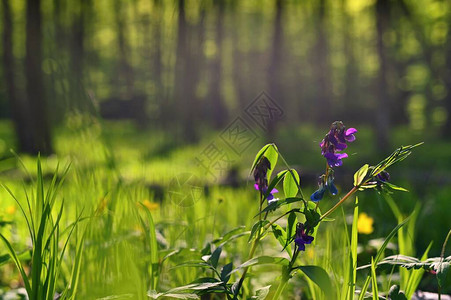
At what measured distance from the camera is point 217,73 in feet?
68.9

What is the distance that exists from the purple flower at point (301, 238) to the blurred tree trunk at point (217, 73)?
19.3 meters

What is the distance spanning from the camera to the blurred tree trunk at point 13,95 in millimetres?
11270

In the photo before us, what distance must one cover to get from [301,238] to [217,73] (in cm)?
2028

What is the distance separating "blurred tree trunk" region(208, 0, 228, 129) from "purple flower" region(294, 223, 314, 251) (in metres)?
19.3

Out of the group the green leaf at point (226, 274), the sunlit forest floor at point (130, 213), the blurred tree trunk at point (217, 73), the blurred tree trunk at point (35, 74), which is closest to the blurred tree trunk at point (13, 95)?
the blurred tree trunk at point (35, 74)

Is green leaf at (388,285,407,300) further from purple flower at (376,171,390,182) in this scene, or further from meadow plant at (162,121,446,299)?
purple flower at (376,171,390,182)

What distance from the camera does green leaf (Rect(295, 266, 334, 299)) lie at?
951mm

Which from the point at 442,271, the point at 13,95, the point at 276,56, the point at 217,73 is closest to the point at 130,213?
the point at 442,271

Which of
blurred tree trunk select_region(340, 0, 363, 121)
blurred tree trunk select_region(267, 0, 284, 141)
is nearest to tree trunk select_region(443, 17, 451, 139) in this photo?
blurred tree trunk select_region(267, 0, 284, 141)

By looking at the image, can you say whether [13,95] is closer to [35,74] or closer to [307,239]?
[35,74]

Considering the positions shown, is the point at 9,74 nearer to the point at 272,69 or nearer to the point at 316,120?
the point at 272,69

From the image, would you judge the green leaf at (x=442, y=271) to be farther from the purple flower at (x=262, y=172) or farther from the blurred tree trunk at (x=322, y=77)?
the blurred tree trunk at (x=322, y=77)

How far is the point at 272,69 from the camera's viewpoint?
422 inches

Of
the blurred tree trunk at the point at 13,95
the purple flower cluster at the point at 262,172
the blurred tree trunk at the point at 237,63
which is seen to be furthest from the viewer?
the blurred tree trunk at the point at 237,63
